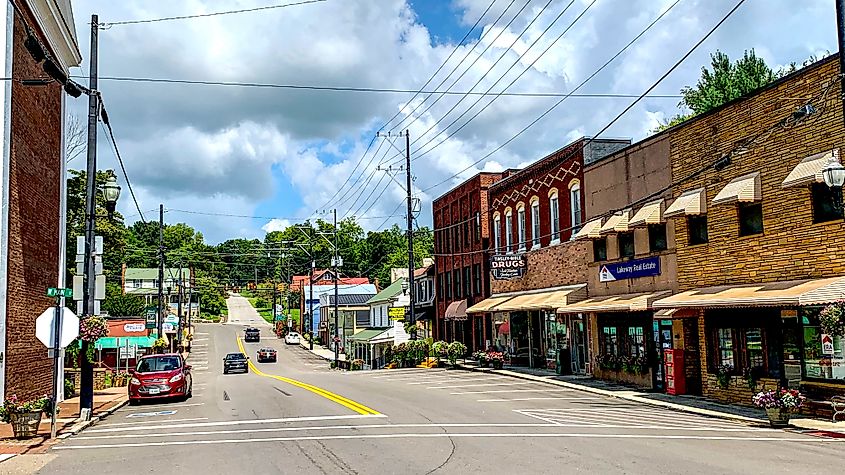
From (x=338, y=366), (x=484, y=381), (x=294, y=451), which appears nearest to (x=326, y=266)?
(x=338, y=366)

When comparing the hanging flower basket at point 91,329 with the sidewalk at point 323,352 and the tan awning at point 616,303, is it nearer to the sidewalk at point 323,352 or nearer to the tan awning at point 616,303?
the tan awning at point 616,303

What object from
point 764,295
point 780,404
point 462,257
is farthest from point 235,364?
point 780,404

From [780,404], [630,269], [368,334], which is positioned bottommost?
[780,404]

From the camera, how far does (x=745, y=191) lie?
2227cm

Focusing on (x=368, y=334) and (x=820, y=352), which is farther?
(x=368, y=334)

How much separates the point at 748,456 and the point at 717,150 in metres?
12.8

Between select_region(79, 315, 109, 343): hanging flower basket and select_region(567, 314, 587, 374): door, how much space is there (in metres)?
19.7

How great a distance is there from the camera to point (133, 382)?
2823 centimetres

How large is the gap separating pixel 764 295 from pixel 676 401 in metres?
5.29

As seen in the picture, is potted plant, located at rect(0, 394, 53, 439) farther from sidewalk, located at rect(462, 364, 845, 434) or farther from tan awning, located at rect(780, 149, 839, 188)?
tan awning, located at rect(780, 149, 839, 188)

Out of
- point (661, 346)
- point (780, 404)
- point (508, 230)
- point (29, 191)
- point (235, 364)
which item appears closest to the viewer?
point (780, 404)

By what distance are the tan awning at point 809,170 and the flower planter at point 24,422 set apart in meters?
17.6

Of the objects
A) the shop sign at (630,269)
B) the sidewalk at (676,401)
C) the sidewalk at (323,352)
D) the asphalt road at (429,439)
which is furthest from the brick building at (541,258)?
the sidewalk at (323,352)

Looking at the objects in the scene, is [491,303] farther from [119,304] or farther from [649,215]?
[119,304]
